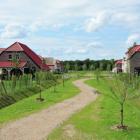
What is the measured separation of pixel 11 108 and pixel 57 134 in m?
10.6

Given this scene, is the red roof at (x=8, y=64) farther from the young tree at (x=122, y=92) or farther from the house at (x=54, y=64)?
the young tree at (x=122, y=92)

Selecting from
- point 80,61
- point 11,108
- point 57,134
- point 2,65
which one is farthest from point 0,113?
point 80,61

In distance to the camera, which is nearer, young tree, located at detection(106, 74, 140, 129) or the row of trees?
young tree, located at detection(106, 74, 140, 129)

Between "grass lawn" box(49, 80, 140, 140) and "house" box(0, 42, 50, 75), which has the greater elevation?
"house" box(0, 42, 50, 75)

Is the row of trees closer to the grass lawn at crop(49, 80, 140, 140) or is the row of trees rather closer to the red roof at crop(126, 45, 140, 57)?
the grass lawn at crop(49, 80, 140, 140)

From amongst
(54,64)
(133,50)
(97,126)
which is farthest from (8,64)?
(97,126)

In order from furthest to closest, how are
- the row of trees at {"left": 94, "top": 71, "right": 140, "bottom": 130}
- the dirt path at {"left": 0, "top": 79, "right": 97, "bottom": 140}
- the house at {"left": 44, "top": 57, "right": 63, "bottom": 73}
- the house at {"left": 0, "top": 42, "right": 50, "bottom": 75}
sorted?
the house at {"left": 44, "top": 57, "right": 63, "bottom": 73} → the house at {"left": 0, "top": 42, "right": 50, "bottom": 75} → the row of trees at {"left": 94, "top": 71, "right": 140, "bottom": 130} → the dirt path at {"left": 0, "top": 79, "right": 97, "bottom": 140}

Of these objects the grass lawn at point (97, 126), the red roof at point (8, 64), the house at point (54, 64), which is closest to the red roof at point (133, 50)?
the red roof at point (8, 64)

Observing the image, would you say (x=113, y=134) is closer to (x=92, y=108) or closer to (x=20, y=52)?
(x=92, y=108)

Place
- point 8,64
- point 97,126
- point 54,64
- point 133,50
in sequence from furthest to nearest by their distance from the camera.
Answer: point 54,64 < point 133,50 < point 8,64 < point 97,126

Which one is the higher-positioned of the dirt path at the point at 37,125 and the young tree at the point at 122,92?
the young tree at the point at 122,92

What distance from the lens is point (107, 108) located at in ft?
95.6

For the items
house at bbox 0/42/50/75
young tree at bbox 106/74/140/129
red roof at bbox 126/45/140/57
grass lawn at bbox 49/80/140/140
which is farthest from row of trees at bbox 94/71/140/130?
red roof at bbox 126/45/140/57

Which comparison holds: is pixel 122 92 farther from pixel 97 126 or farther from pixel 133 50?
pixel 133 50
